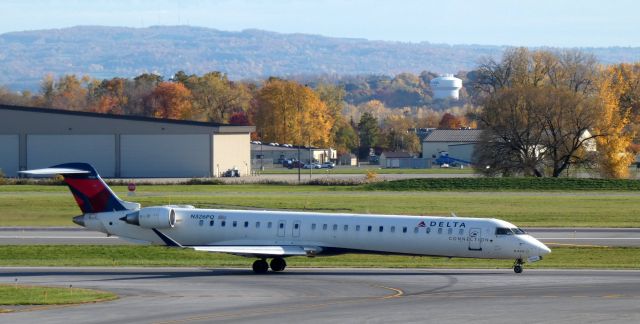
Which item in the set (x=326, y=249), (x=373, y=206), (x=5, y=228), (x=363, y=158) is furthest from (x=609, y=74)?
(x=326, y=249)

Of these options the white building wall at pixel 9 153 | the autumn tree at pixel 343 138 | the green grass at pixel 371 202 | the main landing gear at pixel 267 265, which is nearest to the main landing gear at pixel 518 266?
the main landing gear at pixel 267 265

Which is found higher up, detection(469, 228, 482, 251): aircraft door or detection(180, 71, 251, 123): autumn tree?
detection(180, 71, 251, 123): autumn tree

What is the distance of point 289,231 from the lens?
146ft

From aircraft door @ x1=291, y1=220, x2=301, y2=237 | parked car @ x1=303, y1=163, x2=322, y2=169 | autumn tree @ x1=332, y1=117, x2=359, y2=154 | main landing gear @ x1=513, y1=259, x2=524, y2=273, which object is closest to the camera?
main landing gear @ x1=513, y1=259, x2=524, y2=273

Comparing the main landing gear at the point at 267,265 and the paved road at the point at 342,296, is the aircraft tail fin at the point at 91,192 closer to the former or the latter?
the paved road at the point at 342,296

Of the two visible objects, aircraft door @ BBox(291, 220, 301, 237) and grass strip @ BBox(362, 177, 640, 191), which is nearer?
aircraft door @ BBox(291, 220, 301, 237)

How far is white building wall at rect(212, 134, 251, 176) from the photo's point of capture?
11906 centimetres

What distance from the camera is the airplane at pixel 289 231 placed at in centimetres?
4275

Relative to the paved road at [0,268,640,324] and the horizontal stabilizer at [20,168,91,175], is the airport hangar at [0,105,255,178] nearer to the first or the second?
the horizontal stabilizer at [20,168,91,175]

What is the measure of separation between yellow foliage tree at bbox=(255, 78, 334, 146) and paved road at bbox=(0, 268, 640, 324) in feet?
368

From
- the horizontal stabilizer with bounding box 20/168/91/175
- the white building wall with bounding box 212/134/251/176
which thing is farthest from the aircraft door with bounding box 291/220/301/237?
the white building wall with bounding box 212/134/251/176

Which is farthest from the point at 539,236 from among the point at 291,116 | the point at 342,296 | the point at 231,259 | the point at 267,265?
the point at 291,116

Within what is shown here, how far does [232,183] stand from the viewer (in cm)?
10238

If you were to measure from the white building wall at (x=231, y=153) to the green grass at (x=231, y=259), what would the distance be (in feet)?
215
